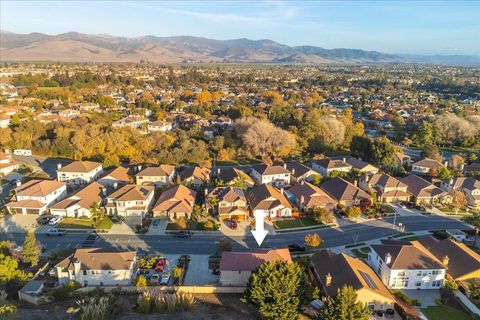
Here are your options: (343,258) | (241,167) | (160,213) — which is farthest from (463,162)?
(160,213)

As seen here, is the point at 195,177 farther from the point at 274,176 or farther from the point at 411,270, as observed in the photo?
the point at 411,270

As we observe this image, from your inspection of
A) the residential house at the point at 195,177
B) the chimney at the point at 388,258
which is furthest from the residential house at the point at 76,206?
the chimney at the point at 388,258

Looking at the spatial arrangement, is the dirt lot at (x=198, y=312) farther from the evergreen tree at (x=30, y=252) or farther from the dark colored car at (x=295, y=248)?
the dark colored car at (x=295, y=248)

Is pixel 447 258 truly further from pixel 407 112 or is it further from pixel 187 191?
pixel 407 112

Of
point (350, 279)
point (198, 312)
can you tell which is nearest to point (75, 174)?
point (198, 312)

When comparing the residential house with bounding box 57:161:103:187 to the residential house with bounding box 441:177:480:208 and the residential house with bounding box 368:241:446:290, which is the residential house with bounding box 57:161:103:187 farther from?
the residential house with bounding box 441:177:480:208

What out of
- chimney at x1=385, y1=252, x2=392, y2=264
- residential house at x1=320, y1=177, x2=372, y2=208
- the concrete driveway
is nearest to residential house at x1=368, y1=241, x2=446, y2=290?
chimney at x1=385, y1=252, x2=392, y2=264
